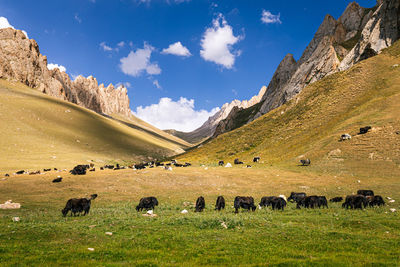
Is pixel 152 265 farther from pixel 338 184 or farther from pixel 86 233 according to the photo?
pixel 338 184

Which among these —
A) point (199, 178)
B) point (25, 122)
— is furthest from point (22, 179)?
point (25, 122)

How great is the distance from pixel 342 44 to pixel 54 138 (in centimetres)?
14101

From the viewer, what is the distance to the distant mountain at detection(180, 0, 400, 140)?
90375 mm

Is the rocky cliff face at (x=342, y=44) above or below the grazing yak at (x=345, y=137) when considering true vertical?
above

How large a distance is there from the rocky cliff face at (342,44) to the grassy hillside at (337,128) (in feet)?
39.8

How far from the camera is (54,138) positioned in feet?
315

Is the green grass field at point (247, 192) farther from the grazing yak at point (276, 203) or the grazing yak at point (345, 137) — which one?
the grazing yak at point (345, 137)

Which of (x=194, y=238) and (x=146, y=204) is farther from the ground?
(x=194, y=238)

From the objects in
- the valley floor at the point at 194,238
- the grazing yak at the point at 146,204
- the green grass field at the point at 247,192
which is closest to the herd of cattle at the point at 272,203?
the grazing yak at the point at 146,204

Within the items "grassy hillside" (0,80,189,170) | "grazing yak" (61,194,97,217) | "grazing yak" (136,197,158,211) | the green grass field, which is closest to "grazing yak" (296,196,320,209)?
the green grass field

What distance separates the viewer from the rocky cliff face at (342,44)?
297 ft

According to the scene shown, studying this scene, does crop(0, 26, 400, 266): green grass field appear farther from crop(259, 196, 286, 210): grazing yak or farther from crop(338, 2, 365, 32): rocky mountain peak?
crop(338, 2, 365, 32): rocky mountain peak

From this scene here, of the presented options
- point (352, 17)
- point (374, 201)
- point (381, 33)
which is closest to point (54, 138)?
point (374, 201)

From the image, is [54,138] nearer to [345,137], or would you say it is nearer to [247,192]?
[247,192]
